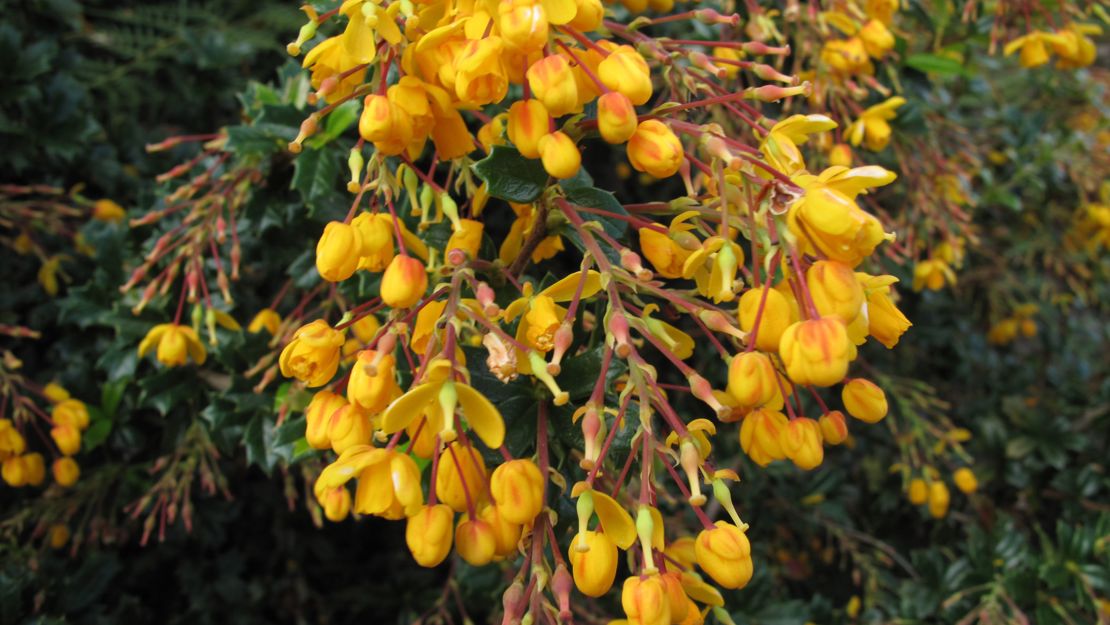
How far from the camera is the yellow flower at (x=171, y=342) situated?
1266 mm

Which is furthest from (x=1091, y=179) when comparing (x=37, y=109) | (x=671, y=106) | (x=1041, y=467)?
(x=37, y=109)

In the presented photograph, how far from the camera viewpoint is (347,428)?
2.44ft

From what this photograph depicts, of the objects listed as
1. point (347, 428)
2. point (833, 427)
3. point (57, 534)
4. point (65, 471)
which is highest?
point (347, 428)

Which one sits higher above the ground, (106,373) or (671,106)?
(671,106)

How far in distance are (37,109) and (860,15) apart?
5.17ft

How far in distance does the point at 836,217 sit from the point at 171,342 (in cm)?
102

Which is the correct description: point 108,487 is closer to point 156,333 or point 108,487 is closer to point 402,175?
point 156,333

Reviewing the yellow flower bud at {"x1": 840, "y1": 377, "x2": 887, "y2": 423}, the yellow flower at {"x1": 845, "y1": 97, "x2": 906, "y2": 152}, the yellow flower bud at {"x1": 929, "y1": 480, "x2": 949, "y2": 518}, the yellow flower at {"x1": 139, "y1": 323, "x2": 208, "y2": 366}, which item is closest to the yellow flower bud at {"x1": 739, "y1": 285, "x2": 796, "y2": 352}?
the yellow flower bud at {"x1": 840, "y1": 377, "x2": 887, "y2": 423}

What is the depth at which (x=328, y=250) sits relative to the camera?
0.76 metres

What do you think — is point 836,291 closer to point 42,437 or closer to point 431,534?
point 431,534

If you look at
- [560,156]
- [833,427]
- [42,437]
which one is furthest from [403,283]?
[42,437]

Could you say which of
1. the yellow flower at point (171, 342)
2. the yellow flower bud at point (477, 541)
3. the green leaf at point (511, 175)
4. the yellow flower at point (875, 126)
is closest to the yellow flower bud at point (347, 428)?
the yellow flower bud at point (477, 541)

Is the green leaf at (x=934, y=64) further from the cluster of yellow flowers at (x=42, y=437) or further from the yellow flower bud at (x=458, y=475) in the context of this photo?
the cluster of yellow flowers at (x=42, y=437)

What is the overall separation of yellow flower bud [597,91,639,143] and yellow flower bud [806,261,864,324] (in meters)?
0.20
